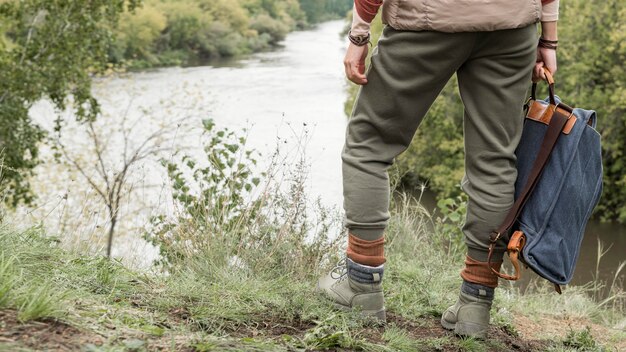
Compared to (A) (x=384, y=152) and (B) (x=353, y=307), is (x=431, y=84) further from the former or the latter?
(B) (x=353, y=307)

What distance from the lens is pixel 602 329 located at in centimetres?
394

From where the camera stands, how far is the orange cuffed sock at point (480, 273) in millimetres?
2766

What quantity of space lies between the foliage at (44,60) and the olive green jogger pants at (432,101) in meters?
9.97

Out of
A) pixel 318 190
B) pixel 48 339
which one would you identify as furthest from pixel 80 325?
pixel 318 190

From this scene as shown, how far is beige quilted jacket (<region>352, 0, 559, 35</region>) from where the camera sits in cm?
240

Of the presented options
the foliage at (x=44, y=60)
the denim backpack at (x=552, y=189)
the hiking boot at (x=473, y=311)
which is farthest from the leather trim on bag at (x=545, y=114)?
the foliage at (x=44, y=60)

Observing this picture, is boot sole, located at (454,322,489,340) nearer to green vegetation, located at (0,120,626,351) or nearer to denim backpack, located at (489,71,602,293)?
green vegetation, located at (0,120,626,351)

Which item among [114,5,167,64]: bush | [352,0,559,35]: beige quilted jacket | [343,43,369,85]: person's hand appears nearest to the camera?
[352,0,559,35]: beige quilted jacket

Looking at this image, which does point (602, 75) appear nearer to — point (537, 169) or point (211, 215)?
point (211, 215)

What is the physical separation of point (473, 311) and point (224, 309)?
85 cm

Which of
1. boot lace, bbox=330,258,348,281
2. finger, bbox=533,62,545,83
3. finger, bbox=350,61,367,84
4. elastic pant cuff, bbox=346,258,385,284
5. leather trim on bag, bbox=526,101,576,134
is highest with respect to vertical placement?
finger, bbox=350,61,367,84

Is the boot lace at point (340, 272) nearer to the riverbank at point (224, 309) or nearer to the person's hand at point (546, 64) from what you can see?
the riverbank at point (224, 309)

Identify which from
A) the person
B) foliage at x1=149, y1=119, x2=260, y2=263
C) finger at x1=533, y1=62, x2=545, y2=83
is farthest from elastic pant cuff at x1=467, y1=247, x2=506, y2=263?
foliage at x1=149, y1=119, x2=260, y2=263

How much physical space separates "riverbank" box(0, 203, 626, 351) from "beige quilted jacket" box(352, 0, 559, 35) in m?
0.94
